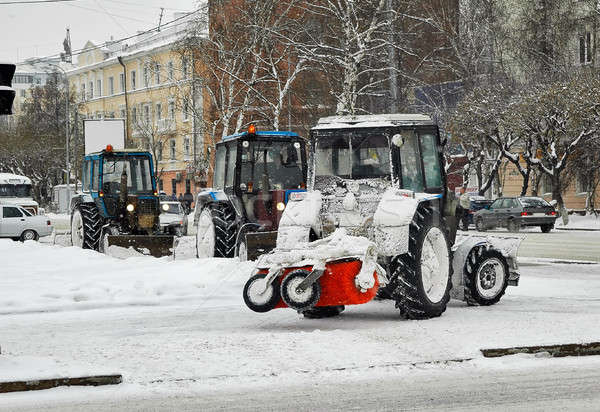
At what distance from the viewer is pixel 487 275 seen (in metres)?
13.8

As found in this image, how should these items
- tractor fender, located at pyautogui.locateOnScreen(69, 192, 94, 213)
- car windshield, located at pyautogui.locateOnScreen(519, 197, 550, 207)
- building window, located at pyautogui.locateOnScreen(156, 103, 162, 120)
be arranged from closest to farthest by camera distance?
tractor fender, located at pyautogui.locateOnScreen(69, 192, 94, 213)
car windshield, located at pyautogui.locateOnScreen(519, 197, 550, 207)
building window, located at pyautogui.locateOnScreen(156, 103, 162, 120)

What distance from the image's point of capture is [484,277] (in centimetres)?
1377

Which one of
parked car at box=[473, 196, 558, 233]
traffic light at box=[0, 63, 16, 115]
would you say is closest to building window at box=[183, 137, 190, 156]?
parked car at box=[473, 196, 558, 233]

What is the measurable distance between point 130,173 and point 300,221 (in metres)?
13.9

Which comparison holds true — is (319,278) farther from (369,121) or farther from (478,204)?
(478,204)

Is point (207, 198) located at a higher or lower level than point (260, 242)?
higher

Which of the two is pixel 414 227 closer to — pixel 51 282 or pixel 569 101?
pixel 51 282

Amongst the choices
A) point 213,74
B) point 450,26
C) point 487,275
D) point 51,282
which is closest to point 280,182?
point 51,282

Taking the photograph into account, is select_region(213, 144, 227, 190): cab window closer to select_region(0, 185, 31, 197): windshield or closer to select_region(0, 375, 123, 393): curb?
select_region(0, 375, 123, 393): curb

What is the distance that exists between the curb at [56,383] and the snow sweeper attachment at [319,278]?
2.99m

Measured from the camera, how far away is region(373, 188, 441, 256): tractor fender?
39.0 ft

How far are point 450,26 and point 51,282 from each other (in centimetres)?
3708

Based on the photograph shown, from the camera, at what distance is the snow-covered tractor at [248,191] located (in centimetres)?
2019

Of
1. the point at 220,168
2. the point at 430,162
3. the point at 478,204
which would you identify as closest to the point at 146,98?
the point at 478,204
